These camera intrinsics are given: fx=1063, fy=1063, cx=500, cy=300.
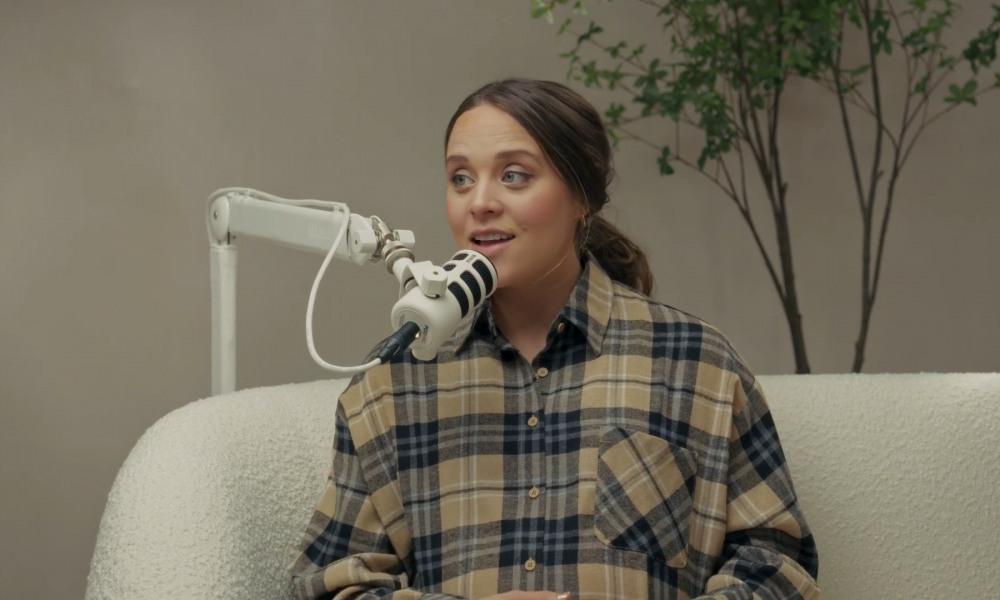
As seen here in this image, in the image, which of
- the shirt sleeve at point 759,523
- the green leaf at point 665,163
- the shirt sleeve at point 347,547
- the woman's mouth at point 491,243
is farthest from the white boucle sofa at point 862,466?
the green leaf at point 665,163

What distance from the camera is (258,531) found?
1.30m

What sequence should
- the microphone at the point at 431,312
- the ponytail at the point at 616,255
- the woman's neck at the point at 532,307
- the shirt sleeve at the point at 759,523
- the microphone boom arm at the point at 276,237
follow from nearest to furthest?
the microphone at the point at 431,312, the microphone boom arm at the point at 276,237, the shirt sleeve at the point at 759,523, the woman's neck at the point at 532,307, the ponytail at the point at 616,255

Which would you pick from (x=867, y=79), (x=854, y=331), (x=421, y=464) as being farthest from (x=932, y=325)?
(x=421, y=464)

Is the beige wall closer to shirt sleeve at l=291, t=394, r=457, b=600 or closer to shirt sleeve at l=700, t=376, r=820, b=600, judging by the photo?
shirt sleeve at l=291, t=394, r=457, b=600

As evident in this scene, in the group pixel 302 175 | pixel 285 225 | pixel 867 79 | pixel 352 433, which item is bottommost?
pixel 352 433

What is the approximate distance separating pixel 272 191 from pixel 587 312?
1127mm

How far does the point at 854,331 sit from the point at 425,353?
69.2 inches

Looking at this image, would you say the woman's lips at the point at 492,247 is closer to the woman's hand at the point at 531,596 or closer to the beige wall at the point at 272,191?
the woman's hand at the point at 531,596

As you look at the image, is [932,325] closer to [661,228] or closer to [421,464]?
[661,228]

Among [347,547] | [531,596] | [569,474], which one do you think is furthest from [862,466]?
[347,547]

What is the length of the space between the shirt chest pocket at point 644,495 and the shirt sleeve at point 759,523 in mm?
56

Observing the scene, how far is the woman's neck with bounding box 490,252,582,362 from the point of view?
1.30m

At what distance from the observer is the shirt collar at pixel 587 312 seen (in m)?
1.26

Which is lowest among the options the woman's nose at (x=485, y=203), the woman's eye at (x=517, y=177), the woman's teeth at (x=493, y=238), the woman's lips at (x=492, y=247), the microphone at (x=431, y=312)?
the microphone at (x=431, y=312)
